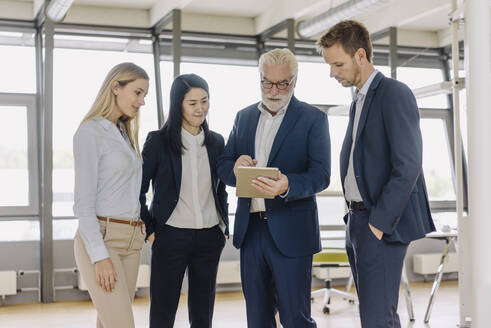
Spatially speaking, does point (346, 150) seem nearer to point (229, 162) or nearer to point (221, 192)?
point (229, 162)

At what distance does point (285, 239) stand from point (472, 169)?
1.44 meters

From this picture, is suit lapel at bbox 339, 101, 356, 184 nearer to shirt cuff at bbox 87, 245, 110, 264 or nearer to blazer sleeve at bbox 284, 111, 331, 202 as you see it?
blazer sleeve at bbox 284, 111, 331, 202

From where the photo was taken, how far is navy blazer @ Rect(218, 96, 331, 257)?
2830 millimetres

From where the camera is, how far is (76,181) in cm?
262

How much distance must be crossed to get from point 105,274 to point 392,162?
4.02ft

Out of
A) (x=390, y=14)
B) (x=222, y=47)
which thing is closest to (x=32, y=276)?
(x=222, y=47)

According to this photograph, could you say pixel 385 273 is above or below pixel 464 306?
above

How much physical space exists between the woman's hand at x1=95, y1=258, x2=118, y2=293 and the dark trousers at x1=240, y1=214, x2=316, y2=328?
0.67 m

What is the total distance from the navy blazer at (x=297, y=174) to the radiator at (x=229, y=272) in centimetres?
515

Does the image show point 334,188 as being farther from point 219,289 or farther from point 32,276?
point 32,276

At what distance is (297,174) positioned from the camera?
109 inches

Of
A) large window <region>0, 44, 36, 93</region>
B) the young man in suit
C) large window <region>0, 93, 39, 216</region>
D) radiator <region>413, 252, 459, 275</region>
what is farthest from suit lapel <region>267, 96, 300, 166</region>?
radiator <region>413, 252, 459, 275</region>

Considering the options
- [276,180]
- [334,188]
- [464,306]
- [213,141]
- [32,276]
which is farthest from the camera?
[334,188]

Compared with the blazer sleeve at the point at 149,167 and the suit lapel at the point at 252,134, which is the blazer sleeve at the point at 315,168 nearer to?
the suit lapel at the point at 252,134
